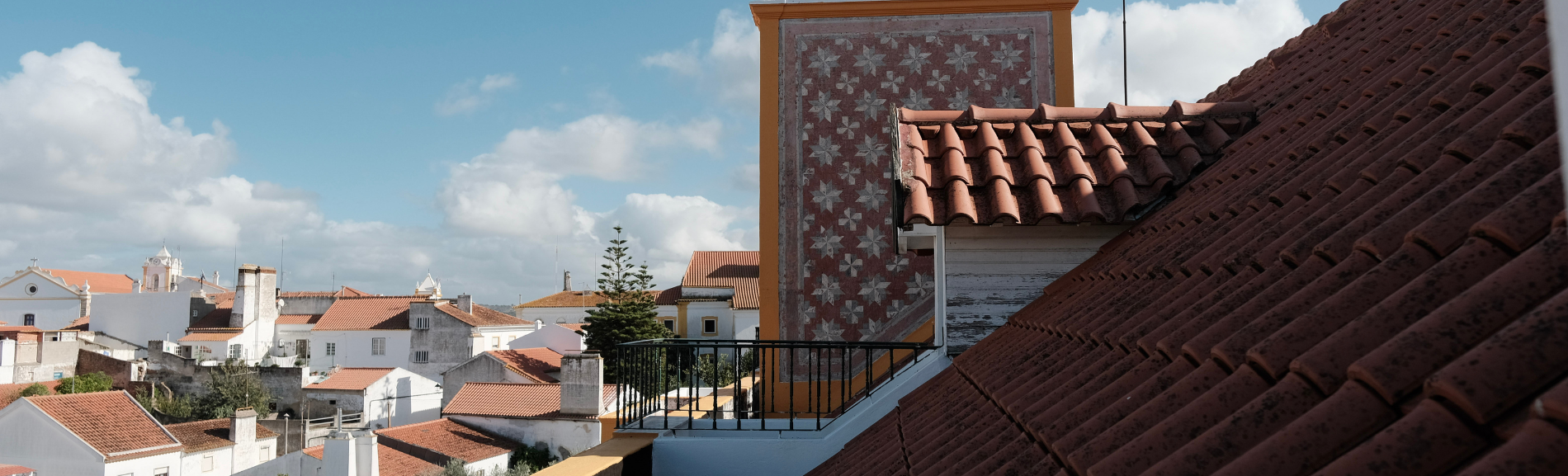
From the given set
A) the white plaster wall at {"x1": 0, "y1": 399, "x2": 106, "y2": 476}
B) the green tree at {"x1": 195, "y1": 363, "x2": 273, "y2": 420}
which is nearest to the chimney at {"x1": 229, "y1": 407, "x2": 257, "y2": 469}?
the white plaster wall at {"x1": 0, "y1": 399, "x2": 106, "y2": 476}

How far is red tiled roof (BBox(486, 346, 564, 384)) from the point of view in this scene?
103 feet

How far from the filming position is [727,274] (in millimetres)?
45375

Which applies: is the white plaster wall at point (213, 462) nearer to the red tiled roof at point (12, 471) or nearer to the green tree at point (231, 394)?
the red tiled roof at point (12, 471)

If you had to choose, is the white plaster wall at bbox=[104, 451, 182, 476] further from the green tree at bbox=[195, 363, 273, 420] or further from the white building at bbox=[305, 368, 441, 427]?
the green tree at bbox=[195, 363, 273, 420]

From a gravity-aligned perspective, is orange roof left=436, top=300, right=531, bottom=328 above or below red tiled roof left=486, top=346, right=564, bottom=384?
above

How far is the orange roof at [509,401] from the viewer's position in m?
24.4

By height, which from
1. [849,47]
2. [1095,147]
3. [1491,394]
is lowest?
[1491,394]

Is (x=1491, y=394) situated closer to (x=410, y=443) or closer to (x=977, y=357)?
(x=977, y=357)

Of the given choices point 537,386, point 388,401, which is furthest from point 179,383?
point 537,386

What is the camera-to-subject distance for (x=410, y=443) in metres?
22.3

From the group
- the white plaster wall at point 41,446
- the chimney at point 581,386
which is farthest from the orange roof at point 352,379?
the chimney at point 581,386

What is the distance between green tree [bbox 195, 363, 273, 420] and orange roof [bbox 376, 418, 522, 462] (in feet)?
47.4

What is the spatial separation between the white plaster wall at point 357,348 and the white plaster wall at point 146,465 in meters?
18.0

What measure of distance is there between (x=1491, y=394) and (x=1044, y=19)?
19.4ft
